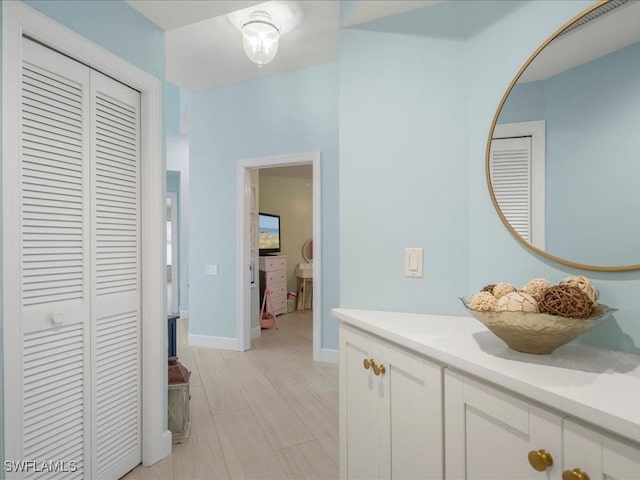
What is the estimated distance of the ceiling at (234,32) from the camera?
186cm

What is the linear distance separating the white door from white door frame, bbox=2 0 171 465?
15 mm

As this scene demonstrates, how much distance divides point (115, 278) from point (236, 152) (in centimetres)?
243

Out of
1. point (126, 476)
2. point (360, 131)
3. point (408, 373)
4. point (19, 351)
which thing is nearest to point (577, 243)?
point (408, 373)

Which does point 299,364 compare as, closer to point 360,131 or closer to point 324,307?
point 324,307

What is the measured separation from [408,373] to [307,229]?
6182 mm

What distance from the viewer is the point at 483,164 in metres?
1.46

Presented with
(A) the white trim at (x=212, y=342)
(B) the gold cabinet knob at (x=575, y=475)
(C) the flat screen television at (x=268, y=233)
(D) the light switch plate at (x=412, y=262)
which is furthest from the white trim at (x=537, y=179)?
(C) the flat screen television at (x=268, y=233)

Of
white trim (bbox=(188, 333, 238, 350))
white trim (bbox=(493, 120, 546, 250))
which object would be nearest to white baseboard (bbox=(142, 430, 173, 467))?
white trim (bbox=(188, 333, 238, 350))

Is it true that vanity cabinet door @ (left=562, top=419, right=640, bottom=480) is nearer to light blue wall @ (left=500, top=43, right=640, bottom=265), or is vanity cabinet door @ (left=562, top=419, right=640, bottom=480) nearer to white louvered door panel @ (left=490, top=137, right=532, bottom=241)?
light blue wall @ (left=500, top=43, right=640, bottom=265)

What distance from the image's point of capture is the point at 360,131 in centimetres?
170

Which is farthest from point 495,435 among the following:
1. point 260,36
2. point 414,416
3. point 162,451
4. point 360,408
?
point 260,36

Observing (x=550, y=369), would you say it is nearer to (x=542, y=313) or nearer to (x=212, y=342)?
(x=542, y=313)

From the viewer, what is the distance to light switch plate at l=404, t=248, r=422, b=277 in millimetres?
1584
